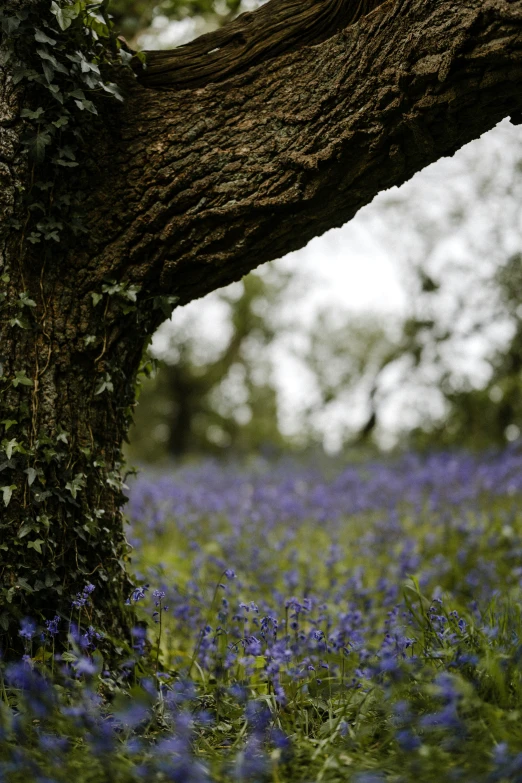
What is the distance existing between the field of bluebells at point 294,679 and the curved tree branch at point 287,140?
1317mm

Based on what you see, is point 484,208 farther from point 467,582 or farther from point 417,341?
point 467,582

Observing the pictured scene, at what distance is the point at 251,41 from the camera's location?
2.88 metres

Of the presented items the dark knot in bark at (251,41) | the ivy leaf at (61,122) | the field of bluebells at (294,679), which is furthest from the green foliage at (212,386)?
the ivy leaf at (61,122)

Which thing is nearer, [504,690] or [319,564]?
[504,690]

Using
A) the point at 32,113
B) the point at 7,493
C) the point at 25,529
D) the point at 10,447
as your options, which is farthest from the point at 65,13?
the point at 25,529

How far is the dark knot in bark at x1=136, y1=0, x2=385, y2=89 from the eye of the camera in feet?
9.10

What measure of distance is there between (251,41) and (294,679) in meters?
2.53

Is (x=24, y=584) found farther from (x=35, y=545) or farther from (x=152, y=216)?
(x=152, y=216)

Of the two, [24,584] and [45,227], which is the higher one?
[45,227]

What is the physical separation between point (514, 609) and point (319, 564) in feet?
7.88

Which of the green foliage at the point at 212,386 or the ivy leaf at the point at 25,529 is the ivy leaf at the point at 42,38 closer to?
the ivy leaf at the point at 25,529

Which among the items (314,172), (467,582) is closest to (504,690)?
(314,172)

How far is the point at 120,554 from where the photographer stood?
3.04 metres

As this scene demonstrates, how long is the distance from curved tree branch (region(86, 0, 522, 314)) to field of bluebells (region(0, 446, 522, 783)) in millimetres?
1317
